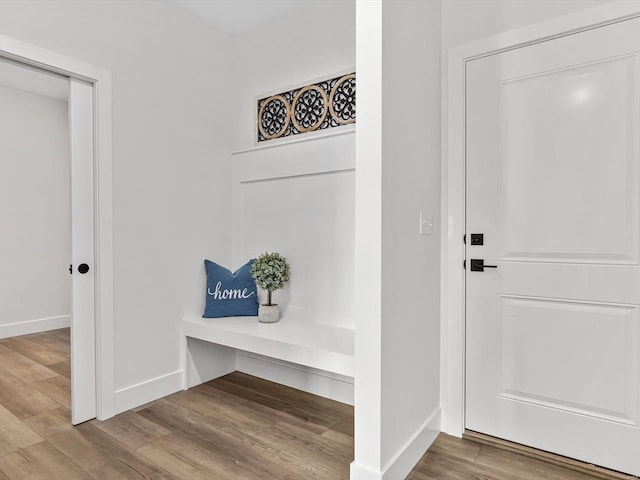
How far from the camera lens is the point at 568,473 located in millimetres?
1679

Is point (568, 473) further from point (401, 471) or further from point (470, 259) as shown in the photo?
point (470, 259)

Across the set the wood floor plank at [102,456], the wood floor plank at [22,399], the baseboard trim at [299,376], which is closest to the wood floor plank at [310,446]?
the baseboard trim at [299,376]

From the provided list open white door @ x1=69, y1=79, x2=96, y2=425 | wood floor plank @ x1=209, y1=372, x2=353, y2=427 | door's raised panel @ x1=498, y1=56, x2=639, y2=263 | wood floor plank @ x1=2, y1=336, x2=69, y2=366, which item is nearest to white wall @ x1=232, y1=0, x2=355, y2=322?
wood floor plank @ x1=209, y1=372, x2=353, y2=427

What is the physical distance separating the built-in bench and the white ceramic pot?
0.14 feet

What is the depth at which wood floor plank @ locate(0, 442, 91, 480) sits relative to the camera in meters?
1.67

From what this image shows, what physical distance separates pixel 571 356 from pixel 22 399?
3068 mm

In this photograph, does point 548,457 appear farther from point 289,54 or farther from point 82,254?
point 289,54

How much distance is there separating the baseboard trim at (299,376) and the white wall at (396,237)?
0.63 meters

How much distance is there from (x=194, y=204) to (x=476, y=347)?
1984mm

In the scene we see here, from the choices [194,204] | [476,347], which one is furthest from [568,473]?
[194,204]

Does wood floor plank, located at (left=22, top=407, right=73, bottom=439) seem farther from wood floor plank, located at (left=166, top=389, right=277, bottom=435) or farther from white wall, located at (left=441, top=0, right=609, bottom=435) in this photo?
white wall, located at (left=441, top=0, right=609, bottom=435)

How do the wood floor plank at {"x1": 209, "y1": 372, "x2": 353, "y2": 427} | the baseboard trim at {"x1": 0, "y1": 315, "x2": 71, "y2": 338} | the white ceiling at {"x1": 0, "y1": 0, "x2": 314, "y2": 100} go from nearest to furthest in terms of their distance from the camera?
the wood floor plank at {"x1": 209, "y1": 372, "x2": 353, "y2": 427} < the white ceiling at {"x1": 0, "y1": 0, "x2": 314, "y2": 100} < the baseboard trim at {"x1": 0, "y1": 315, "x2": 71, "y2": 338}

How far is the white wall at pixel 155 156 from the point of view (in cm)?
219

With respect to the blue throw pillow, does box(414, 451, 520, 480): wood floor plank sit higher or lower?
lower
